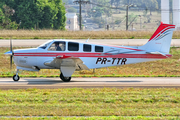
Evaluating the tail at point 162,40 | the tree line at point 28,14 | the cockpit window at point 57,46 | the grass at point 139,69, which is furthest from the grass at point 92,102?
the tree line at point 28,14

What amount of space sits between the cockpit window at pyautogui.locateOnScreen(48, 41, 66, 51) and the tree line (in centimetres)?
4017

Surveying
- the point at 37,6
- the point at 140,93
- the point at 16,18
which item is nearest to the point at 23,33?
the point at 37,6

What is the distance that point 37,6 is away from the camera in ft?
181

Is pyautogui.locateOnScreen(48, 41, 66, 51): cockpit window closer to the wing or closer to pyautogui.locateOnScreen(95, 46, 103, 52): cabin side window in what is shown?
the wing

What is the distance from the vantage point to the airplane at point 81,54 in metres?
16.2

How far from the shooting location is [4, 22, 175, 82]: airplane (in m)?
16.2

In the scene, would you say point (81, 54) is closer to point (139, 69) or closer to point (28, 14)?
point (139, 69)

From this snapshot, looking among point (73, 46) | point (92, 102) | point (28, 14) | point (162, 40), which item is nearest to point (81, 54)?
point (73, 46)

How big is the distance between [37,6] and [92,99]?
46658mm

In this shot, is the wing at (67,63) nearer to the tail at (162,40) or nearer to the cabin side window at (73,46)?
the cabin side window at (73,46)

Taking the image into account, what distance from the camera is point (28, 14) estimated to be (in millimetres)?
55812

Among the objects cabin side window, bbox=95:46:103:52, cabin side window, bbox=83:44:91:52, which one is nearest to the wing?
cabin side window, bbox=83:44:91:52

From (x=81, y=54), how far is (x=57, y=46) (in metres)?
1.38

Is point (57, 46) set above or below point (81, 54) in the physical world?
above
